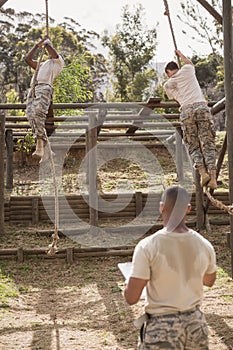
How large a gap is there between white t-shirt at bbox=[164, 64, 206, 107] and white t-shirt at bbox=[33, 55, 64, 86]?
1294 mm

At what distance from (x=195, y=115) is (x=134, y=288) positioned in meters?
3.71

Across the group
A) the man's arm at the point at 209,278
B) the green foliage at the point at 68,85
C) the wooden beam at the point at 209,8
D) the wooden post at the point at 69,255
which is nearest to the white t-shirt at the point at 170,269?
the man's arm at the point at 209,278

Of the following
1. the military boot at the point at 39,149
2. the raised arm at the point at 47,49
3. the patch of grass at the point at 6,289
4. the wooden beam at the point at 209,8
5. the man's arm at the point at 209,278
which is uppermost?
the wooden beam at the point at 209,8

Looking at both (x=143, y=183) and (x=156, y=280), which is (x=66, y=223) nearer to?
(x=143, y=183)

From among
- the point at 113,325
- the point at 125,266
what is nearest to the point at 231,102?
the point at 113,325

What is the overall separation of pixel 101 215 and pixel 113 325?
5640 millimetres

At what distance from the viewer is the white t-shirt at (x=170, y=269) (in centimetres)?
270

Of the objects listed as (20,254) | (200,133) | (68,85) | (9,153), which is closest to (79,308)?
(20,254)

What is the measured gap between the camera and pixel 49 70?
20.3 feet

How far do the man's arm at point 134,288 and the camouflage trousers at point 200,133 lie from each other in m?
3.58

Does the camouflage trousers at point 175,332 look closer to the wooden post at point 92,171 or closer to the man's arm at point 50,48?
the man's arm at point 50,48

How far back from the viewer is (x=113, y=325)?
579 centimetres

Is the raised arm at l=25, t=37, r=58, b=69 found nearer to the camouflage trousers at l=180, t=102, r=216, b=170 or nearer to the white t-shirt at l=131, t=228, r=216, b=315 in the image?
the camouflage trousers at l=180, t=102, r=216, b=170

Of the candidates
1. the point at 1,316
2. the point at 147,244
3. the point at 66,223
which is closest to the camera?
the point at 147,244
